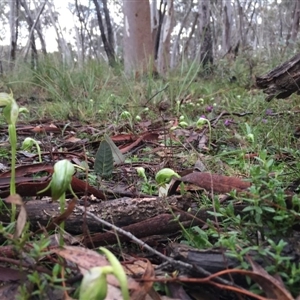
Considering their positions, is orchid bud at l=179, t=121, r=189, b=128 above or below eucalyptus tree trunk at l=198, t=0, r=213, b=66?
below

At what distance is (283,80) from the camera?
1964mm

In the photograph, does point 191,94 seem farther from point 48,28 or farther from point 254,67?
point 48,28

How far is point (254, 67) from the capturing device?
502 cm

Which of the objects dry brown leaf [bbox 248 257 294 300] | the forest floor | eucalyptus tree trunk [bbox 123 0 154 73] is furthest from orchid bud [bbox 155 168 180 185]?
eucalyptus tree trunk [bbox 123 0 154 73]

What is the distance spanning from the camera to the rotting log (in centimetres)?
192

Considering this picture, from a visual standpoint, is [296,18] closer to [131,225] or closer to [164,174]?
[164,174]

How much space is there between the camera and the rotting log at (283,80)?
6.30 ft

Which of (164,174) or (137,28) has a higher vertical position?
(137,28)

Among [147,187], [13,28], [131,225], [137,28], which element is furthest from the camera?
[13,28]

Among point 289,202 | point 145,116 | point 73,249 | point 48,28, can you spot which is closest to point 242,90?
point 145,116

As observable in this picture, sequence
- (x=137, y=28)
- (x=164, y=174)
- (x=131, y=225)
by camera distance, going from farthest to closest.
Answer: (x=137, y=28) → (x=164, y=174) → (x=131, y=225)

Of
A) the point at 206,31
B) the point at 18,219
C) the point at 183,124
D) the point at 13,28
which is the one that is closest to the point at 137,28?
the point at 206,31

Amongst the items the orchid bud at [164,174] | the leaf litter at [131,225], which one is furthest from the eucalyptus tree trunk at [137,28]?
the orchid bud at [164,174]

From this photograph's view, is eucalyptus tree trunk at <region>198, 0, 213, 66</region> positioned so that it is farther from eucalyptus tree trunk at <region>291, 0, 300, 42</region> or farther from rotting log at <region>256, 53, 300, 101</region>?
rotting log at <region>256, 53, 300, 101</region>
